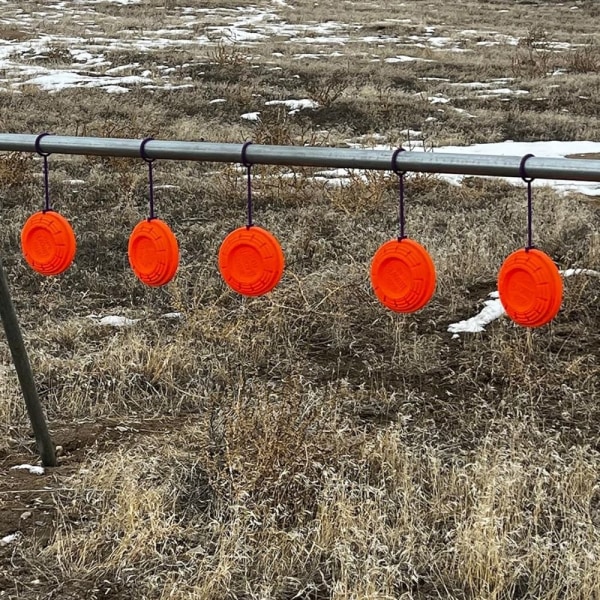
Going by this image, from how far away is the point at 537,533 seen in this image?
362cm

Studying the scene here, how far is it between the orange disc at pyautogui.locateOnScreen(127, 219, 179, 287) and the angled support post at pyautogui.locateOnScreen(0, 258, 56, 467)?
1.06 metres

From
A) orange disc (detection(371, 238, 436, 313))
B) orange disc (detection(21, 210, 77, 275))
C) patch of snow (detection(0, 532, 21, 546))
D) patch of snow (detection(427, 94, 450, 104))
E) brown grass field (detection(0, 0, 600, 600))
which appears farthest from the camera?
patch of snow (detection(427, 94, 450, 104))

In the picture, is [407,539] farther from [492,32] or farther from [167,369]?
[492,32]

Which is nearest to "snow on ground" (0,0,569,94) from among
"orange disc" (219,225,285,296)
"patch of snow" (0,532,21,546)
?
"patch of snow" (0,532,21,546)

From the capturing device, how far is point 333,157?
2787 millimetres

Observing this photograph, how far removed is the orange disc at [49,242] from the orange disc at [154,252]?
27 cm

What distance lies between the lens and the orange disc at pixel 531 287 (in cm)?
251

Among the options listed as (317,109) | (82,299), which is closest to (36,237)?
(82,299)

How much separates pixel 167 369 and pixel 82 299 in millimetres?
1803

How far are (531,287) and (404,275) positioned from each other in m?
0.37

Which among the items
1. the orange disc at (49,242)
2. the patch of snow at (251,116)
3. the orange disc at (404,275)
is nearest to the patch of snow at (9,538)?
the orange disc at (49,242)

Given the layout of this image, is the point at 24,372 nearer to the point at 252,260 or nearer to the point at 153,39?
the point at 252,260

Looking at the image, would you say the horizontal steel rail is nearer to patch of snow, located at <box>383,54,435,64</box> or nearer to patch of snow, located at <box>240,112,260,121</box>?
patch of snow, located at <box>240,112,260,121</box>

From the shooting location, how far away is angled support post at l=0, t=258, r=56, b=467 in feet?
13.2
